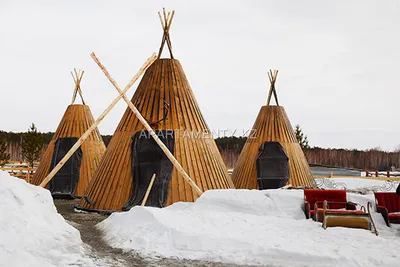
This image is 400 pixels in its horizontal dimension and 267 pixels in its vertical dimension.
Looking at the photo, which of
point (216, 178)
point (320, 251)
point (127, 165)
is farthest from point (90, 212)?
point (320, 251)

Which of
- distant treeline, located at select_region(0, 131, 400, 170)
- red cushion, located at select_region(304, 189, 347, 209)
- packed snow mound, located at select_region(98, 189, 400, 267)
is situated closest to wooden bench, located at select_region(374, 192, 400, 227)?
→ packed snow mound, located at select_region(98, 189, 400, 267)

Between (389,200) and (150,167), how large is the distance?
5.12 m

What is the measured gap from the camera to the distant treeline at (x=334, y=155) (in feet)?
126

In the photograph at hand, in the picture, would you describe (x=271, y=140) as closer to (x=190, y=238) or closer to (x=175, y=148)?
(x=175, y=148)

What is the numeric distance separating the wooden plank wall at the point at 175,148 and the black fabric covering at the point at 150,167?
143mm

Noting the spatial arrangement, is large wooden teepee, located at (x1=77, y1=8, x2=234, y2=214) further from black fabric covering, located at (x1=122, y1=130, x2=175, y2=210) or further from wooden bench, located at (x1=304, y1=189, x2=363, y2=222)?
wooden bench, located at (x1=304, y1=189, x2=363, y2=222)

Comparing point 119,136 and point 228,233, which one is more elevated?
point 119,136

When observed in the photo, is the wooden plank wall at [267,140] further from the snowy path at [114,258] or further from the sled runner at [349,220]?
the snowy path at [114,258]

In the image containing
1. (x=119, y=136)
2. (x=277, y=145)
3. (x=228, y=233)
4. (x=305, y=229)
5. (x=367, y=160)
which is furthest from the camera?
(x=367, y=160)

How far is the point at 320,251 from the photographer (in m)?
5.75

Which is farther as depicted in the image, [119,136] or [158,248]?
[119,136]

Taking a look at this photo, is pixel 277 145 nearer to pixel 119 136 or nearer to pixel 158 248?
pixel 119 136

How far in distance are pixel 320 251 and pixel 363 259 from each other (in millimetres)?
528

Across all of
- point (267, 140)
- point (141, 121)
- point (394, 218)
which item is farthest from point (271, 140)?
point (394, 218)
